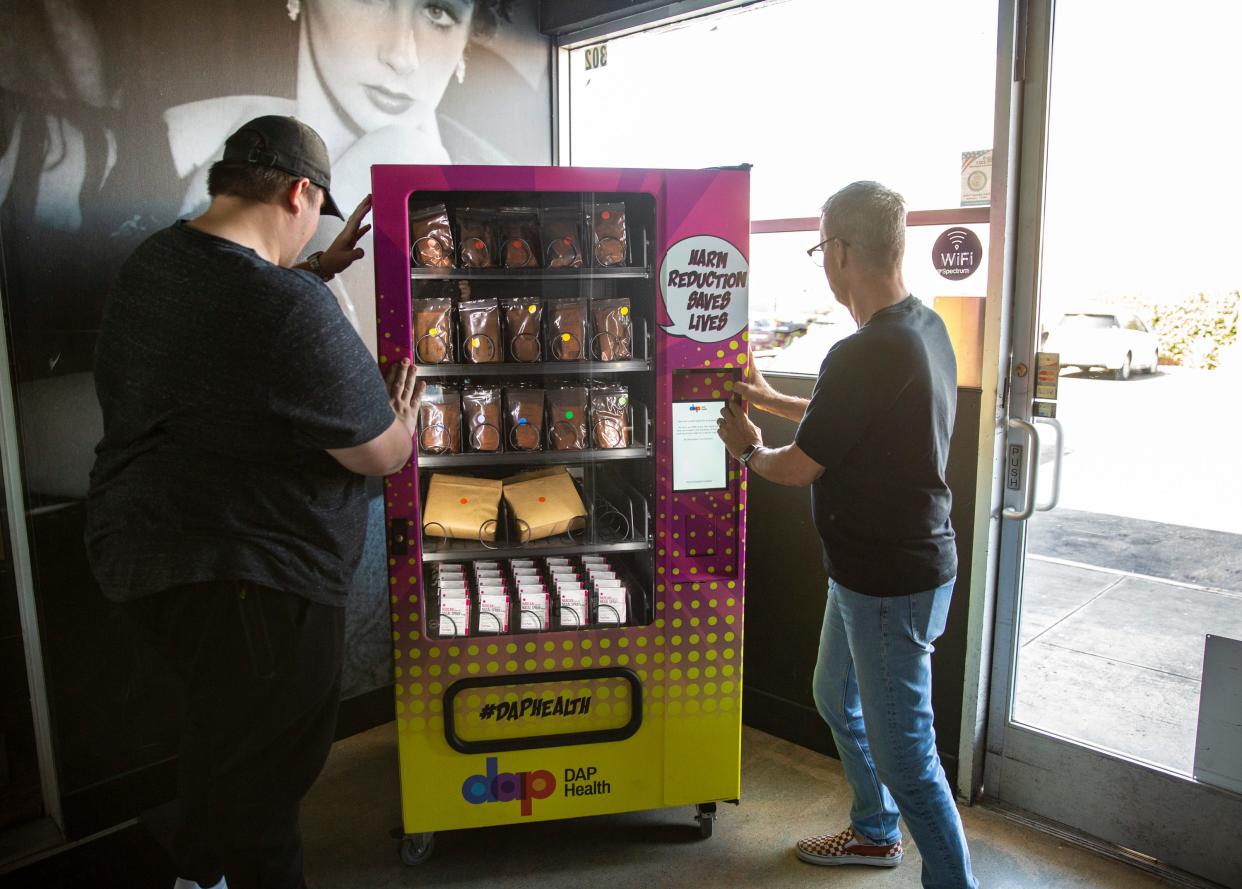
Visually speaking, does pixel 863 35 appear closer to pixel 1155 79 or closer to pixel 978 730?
pixel 1155 79

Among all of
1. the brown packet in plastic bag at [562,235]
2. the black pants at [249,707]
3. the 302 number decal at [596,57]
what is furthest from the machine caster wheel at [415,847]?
the 302 number decal at [596,57]

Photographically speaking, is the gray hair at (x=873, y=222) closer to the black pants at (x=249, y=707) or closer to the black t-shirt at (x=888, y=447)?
the black t-shirt at (x=888, y=447)

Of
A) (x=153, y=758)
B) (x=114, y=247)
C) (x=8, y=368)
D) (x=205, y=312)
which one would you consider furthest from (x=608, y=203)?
(x=153, y=758)

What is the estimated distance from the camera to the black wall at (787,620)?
2.92 meters

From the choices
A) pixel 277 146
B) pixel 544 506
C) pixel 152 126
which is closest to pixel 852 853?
pixel 544 506

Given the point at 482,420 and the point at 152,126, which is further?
the point at 152,126

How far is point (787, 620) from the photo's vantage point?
3.27 m

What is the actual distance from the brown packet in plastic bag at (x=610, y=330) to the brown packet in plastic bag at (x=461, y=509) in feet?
1.65

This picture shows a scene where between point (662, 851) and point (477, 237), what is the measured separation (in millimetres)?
1818

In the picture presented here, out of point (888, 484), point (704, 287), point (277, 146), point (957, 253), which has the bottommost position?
point (888, 484)

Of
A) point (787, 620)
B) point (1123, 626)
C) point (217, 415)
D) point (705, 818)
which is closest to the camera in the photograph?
point (217, 415)

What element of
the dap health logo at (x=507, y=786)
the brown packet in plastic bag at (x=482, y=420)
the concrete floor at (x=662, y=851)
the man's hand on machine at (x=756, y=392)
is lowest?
the concrete floor at (x=662, y=851)

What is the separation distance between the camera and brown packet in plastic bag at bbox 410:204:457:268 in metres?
2.43

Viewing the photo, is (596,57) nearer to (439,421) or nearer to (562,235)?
(562,235)
